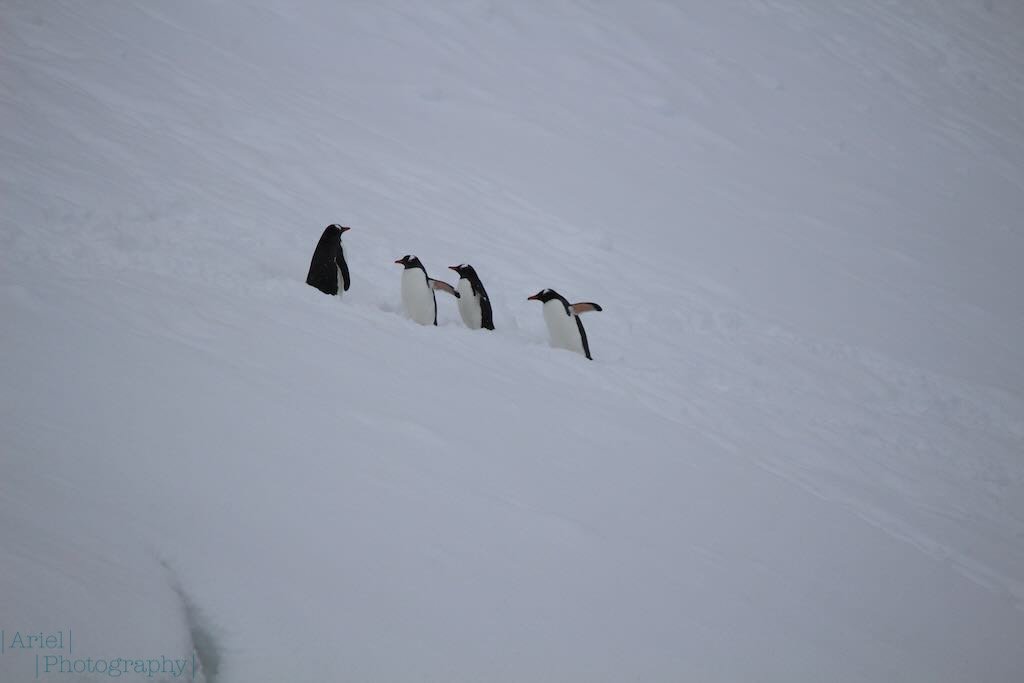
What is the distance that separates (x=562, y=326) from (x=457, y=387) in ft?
6.98

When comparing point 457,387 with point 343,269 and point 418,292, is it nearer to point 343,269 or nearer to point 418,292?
point 418,292

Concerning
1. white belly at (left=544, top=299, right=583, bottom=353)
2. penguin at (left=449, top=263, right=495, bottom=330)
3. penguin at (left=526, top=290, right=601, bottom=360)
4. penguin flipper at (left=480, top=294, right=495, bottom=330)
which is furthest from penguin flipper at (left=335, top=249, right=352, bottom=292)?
white belly at (left=544, top=299, right=583, bottom=353)

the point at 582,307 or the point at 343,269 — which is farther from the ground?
the point at 582,307

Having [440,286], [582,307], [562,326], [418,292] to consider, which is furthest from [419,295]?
[582,307]

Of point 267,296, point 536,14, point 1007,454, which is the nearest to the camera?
point 267,296

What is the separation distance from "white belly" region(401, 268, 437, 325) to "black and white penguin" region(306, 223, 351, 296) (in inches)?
17.4

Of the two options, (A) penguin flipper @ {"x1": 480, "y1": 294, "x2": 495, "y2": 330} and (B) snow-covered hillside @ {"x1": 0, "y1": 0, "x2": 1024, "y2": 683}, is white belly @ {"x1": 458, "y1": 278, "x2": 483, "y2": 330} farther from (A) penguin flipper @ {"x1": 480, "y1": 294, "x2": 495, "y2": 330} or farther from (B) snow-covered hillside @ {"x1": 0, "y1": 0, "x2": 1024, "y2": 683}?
(B) snow-covered hillside @ {"x1": 0, "y1": 0, "x2": 1024, "y2": 683}

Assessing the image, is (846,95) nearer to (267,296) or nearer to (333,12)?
(333,12)

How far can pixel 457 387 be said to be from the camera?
405cm

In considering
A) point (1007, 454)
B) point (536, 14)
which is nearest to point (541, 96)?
point (536, 14)

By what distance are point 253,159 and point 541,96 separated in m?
6.96

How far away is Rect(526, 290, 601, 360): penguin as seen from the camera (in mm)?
6027

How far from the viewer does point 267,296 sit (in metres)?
4.43

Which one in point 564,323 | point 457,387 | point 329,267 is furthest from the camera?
point 564,323
